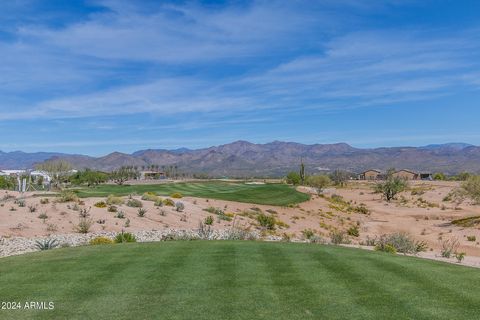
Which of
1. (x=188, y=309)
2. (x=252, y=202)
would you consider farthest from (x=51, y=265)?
(x=252, y=202)

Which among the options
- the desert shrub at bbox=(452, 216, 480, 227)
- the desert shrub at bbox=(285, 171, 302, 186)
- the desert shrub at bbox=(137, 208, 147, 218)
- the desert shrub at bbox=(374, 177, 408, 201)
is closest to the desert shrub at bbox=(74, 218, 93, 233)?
the desert shrub at bbox=(137, 208, 147, 218)

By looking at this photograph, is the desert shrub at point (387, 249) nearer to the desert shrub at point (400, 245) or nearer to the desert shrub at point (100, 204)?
the desert shrub at point (400, 245)

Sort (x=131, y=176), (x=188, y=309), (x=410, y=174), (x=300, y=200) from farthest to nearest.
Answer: (x=410, y=174) → (x=131, y=176) → (x=300, y=200) → (x=188, y=309)

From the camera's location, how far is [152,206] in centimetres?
4081

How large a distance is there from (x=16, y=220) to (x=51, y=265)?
16.4 metres

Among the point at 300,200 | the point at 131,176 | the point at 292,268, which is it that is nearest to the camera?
the point at 292,268

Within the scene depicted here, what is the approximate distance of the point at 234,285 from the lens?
11633 mm

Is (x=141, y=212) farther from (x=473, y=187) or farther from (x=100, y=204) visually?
(x=473, y=187)

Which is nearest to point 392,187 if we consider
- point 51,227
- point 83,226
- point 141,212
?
point 141,212

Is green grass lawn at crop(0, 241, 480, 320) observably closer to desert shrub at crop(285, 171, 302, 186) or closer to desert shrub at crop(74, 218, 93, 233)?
desert shrub at crop(74, 218, 93, 233)

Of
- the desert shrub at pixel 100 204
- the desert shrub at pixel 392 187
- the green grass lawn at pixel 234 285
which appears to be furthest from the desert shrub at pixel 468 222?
the desert shrub at pixel 392 187

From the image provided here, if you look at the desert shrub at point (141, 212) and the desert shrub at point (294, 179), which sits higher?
the desert shrub at point (294, 179)

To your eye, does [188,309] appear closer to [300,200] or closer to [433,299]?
[433,299]

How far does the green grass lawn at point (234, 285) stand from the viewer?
9.76 metres
